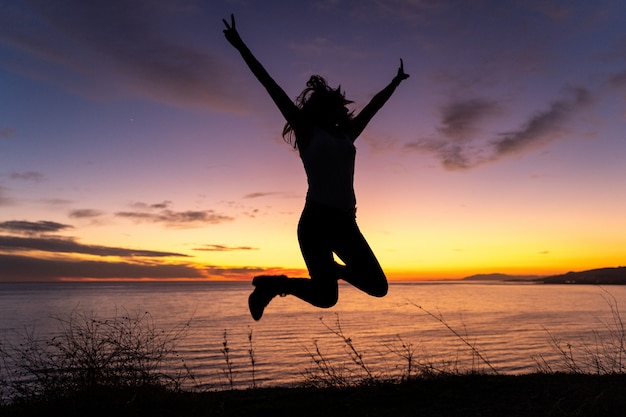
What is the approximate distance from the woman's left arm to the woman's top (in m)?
0.57

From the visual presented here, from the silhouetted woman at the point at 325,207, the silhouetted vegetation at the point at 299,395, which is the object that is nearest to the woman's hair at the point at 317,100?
the silhouetted woman at the point at 325,207

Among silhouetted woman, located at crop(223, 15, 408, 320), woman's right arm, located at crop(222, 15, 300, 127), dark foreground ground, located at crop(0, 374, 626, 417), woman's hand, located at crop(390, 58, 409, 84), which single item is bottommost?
dark foreground ground, located at crop(0, 374, 626, 417)

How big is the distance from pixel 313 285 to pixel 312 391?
4801 mm

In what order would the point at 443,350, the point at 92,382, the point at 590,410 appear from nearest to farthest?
the point at 590,410 → the point at 92,382 → the point at 443,350

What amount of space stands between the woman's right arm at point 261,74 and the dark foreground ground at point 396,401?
4.31 metres

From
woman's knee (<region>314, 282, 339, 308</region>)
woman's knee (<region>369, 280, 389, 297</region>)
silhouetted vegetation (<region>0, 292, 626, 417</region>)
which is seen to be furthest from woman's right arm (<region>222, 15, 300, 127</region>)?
silhouetted vegetation (<region>0, 292, 626, 417</region>)

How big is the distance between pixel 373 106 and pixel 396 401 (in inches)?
177

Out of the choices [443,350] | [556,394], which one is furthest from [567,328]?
[556,394]

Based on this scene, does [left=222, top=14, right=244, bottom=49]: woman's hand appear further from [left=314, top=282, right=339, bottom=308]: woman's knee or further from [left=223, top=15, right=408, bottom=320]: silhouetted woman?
[left=314, top=282, right=339, bottom=308]: woman's knee

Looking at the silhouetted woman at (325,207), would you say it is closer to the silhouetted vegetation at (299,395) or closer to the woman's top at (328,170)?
the woman's top at (328,170)

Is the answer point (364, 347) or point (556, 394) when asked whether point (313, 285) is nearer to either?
point (556, 394)

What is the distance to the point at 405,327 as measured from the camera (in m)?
40.5

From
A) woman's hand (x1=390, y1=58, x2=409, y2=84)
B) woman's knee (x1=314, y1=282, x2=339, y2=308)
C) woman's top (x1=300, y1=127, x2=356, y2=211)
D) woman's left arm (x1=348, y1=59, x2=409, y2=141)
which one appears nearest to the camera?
woman's top (x1=300, y1=127, x2=356, y2=211)

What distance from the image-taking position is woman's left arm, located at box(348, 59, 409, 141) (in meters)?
4.18
